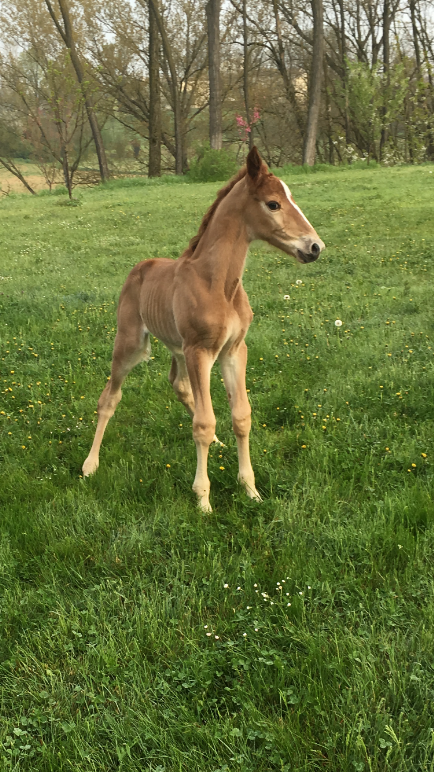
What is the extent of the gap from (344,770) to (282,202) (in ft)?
8.66

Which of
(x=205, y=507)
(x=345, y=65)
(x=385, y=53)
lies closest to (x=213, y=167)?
(x=345, y=65)

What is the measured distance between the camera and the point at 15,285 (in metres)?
9.02

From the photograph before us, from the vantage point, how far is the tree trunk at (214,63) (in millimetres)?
23484

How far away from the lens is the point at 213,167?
23875mm

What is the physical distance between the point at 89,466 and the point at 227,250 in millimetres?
1876

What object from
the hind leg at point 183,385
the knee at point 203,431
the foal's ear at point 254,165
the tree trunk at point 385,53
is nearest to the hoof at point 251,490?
the knee at point 203,431

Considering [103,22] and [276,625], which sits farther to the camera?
[103,22]

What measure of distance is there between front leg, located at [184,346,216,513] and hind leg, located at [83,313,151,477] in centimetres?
81

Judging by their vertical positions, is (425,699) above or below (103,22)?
below

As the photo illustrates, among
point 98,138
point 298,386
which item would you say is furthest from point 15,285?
point 98,138

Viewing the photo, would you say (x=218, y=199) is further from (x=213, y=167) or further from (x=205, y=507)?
(x=213, y=167)

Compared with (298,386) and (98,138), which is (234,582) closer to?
(298,386)

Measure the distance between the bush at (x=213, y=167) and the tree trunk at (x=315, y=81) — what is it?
3.61 metres

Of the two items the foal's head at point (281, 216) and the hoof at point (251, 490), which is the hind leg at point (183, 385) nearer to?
the hoof at point (251, 490)
